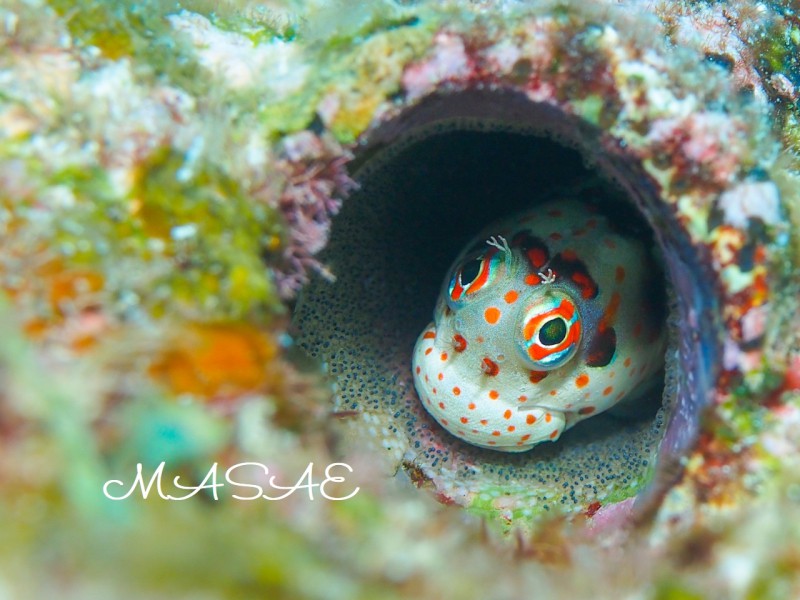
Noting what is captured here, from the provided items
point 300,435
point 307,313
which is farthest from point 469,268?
point 300,435

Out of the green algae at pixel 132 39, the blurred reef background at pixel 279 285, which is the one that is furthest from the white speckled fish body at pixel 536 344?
the green algae at pixel 132 39

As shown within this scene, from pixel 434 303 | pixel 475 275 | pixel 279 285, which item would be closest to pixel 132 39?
pixel 279 285

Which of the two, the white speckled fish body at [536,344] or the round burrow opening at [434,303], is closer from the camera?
the white speckled fish body at [536,344]

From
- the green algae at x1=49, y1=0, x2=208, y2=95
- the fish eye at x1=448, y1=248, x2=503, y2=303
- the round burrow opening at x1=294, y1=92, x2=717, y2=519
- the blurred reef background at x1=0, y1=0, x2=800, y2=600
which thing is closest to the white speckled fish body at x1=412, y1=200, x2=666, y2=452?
the fish eye at x1=448, y1=248, x2=503, y2=303

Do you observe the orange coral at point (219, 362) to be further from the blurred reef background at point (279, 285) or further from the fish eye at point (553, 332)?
the fish eye at point (553, 332)

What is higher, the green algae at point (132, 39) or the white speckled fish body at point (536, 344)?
the white speckled fish body at point (536, 344)

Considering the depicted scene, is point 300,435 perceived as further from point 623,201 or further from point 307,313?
point 623,201

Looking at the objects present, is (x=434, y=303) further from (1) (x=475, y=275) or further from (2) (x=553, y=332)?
(2) (x=553, y=332)
